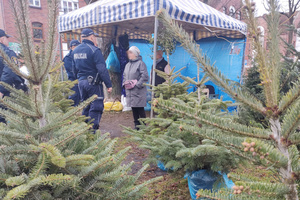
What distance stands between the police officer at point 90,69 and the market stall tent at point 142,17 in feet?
4.55

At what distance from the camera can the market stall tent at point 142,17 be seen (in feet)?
16.6

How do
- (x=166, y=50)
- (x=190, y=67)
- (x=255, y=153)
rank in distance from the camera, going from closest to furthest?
(x=255, y=153)
(x=166, y=50)
(x=190, y=67)

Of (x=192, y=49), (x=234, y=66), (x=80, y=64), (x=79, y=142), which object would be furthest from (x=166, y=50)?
(x=192, y=49)

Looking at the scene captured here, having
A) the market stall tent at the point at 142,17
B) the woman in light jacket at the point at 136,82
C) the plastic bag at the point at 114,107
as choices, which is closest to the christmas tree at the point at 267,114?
the market stall tent at the point at 142,17

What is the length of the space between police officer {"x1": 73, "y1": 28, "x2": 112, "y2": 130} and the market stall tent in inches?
54.6

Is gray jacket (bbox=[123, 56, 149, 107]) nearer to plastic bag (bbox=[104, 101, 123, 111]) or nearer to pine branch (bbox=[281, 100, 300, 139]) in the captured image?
plastic bag (bbox=[104, 101, 123, 111])

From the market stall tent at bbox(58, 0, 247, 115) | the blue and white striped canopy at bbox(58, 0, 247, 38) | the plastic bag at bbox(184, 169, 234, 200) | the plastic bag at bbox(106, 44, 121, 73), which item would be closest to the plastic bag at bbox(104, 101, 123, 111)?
the plastic bag at bbox(106, 44, 121, 73)

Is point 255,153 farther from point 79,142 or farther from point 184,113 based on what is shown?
point 79,142

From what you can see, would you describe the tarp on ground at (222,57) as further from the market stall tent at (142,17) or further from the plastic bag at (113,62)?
the plastic bag at (113,62)

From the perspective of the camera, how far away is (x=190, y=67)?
318 inches

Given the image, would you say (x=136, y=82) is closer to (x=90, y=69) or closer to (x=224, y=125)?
(x=90, y=69)

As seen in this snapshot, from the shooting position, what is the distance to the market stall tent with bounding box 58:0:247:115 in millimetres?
5068

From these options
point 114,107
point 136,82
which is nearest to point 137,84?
point 136,82

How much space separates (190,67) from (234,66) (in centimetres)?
158
